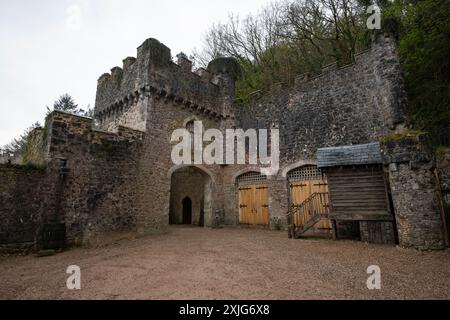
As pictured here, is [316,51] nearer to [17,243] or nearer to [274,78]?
[274,78]

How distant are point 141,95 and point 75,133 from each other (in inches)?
130

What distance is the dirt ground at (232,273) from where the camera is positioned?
339 cm

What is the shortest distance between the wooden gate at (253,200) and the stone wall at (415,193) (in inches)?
219

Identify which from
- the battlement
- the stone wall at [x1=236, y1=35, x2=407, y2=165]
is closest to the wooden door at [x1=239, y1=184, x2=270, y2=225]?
the stone wall at [x1=236, y1=35, x2=407, y2=165]

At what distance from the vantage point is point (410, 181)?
6066mm

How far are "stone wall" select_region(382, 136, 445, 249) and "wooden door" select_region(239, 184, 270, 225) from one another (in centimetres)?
556

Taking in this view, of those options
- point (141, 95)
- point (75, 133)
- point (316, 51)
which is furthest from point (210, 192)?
point (316, 51)

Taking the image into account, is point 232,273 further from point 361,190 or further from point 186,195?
point 186,195

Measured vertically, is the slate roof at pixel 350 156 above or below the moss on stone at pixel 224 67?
below

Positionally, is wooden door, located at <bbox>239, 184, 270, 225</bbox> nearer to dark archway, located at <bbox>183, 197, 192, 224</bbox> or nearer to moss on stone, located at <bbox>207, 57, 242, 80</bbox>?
Result: dark archway, located at <bbox>183, 197, 192, 224</bbox>

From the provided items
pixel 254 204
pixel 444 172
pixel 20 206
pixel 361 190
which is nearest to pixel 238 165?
pixel 254 204

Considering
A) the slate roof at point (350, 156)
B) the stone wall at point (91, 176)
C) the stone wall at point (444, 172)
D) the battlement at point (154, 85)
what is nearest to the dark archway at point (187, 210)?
the battlement at point (154, 85)

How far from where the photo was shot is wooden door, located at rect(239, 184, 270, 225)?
11070 millimetres

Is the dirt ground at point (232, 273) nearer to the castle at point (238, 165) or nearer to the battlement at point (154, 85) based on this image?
the castle at point (238, 165)
